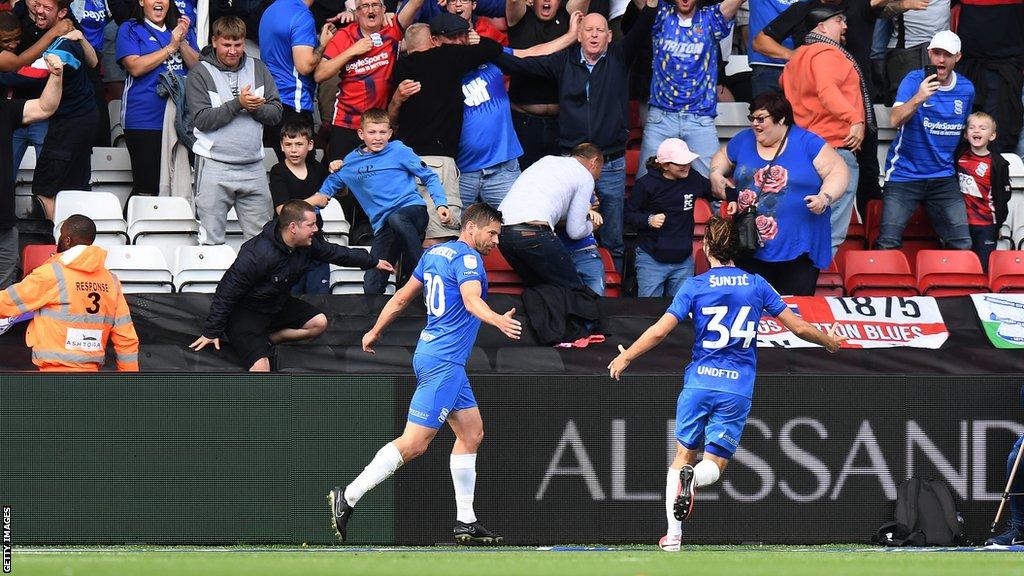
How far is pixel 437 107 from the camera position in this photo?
12336mm

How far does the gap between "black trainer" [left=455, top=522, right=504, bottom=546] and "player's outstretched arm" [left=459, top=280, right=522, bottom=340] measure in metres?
1.18

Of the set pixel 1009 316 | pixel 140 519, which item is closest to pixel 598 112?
pixel 1009 316

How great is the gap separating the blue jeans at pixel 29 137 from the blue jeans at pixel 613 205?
177 inches

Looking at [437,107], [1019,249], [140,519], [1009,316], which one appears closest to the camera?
[140,519]

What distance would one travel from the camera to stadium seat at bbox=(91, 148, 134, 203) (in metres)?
13.1

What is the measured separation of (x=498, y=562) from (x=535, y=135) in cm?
629

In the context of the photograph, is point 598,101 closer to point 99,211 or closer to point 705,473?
point 99,211

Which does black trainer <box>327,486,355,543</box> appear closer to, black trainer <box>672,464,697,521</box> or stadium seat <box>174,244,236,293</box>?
black trainer <box>672,464,697,521</box>

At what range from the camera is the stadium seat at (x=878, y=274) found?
1243cm

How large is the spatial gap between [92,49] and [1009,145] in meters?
8.31

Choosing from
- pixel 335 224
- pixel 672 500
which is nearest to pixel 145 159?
pixel 335 224

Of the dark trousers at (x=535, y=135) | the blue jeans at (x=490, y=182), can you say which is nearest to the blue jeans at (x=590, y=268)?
the blue jeans at (x=490, y=182)

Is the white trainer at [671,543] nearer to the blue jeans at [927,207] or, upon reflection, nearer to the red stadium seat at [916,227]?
the blue jeans at [927,207]

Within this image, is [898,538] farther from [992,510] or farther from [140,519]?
[140,519]
